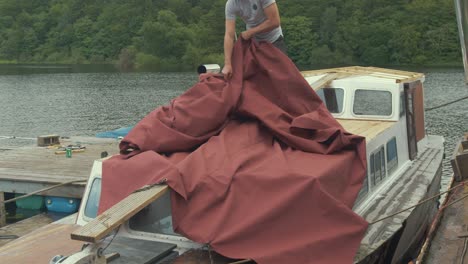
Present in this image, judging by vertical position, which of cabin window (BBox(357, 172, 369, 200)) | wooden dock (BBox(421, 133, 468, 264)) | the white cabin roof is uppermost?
the white cabin roof

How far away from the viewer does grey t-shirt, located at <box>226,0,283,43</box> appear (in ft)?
26.8

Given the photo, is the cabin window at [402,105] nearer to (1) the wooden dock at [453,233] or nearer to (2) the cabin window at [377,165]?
(1) the wooden dock at [453,233]

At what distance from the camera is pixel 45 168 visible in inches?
575

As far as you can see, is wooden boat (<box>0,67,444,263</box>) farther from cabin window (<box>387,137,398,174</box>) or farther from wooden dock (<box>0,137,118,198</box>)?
wooden dock (<box>0,137,118,198</box>)

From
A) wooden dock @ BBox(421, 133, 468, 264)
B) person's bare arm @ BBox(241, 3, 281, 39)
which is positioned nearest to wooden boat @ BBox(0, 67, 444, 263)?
wooden dock @ BBox(421, 133, 468, 264)

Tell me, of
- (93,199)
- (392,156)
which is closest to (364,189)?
(392,156)

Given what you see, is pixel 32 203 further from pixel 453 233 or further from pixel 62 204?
pixel 453 233

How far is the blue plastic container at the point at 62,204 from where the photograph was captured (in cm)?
1315

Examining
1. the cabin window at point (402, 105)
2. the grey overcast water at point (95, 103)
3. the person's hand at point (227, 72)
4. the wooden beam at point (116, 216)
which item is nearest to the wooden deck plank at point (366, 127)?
the cabin window at point (402, 105)

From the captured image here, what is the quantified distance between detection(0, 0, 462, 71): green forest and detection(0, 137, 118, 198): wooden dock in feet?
143

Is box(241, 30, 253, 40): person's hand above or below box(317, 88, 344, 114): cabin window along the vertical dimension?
above

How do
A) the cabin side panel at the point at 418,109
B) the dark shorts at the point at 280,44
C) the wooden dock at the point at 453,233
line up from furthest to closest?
1. the cabin side panel at the point at 418,109
2. the dark shorts at the point at 280,44
3. the wooden dock at the point at 453,233

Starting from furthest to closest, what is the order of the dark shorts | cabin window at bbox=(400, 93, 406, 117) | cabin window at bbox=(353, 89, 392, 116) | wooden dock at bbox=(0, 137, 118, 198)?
1. wooden dock at bbox=(0, 137, 118, 198)
2. cabin window at bbox=(400, 93, 406, 117)
3. cabin window at bbox=(353, 89, 392, 116)
4. the dark shorts

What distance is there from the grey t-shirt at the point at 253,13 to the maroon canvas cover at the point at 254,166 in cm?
21
